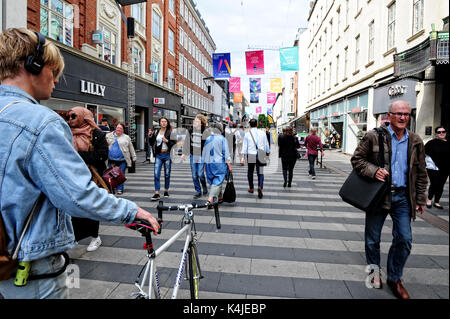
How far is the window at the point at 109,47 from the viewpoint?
1692 centimetres

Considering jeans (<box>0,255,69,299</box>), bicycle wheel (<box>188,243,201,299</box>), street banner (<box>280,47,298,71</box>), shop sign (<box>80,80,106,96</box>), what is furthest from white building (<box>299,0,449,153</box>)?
shop sign (<box>80,80,106,96</box>)

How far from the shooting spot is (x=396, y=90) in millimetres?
13922

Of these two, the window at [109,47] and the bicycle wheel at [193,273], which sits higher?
the window at [109,47]

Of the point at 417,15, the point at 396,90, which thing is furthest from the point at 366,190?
the point at 417,15

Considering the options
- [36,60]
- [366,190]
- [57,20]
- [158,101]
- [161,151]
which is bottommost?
[366,190]

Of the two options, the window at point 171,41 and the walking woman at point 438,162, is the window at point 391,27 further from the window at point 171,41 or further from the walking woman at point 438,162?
the window at point 171,41

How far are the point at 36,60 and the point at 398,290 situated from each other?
353cm

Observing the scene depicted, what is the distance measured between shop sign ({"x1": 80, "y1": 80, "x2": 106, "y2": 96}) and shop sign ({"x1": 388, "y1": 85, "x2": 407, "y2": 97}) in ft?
48.5

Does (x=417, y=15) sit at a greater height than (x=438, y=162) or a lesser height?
greater

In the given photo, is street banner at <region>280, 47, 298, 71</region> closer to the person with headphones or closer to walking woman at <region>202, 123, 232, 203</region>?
walking woman at <region>202, 123, 232, 203</region>

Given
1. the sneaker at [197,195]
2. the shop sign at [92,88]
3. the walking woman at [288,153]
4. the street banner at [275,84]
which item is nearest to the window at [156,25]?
the shop sign at [92,88]

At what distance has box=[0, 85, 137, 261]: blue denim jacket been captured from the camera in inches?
45.4

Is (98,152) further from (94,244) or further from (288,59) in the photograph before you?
(288,59)

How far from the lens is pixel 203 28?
4691 cm
